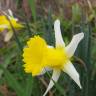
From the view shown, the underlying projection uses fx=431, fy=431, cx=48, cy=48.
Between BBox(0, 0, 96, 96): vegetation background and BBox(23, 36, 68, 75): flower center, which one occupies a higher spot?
BBox(23, 36, 68, 75): flower center

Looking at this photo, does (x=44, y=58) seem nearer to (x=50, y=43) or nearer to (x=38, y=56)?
(x=38, y=56)

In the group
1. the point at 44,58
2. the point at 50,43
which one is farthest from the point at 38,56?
the point at 50,43

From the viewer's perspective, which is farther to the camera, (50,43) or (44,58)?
(50,43)

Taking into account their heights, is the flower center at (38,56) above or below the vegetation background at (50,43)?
above

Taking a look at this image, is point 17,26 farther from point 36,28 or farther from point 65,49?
point 36,28

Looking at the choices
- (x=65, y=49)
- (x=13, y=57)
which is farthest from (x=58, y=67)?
(x=13, y=57)

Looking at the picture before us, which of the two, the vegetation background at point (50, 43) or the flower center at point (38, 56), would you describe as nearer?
the flower center at point (38, 56)

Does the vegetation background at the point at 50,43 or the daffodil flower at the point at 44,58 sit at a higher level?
the daffodil flower at the point at 44,58

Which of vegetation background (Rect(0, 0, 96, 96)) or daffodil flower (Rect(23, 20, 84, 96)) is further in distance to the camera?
vegetation background (Rect(0, 0, 96, 96))
